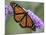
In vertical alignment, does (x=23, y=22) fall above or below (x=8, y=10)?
below

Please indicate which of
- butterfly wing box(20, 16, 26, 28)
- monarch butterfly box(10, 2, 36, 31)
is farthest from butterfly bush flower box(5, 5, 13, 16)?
butterfly wing box(20, 16, 26, 28)

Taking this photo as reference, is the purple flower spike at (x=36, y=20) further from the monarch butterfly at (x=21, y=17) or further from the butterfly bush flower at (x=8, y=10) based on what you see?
the butterfly bush flower at (x=8, y=10)

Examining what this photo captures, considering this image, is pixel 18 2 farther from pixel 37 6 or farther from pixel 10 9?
pixel 37 6

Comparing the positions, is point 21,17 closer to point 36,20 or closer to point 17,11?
point 17,11

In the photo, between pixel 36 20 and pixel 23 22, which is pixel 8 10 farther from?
pixel 36 20

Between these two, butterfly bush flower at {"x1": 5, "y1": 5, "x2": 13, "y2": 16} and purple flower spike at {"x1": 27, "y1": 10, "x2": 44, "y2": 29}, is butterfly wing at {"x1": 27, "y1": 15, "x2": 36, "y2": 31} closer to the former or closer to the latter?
purple flower spike at {"x1": 27, "y1": 10, "x2": 44, "y2": 29}

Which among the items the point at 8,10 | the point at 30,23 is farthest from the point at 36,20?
the point at 8,10

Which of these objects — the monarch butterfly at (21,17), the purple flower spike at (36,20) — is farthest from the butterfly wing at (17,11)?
the purple flower spike at (36,20)
